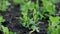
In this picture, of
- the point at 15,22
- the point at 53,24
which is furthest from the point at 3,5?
the point at 53,24

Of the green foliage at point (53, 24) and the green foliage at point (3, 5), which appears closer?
the green foliage at point (53, 24)

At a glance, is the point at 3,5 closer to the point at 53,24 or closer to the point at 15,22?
the point at 15,22

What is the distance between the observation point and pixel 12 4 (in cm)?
248

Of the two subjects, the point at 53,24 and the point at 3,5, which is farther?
the point at 3,5

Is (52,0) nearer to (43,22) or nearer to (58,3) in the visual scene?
(58,3)

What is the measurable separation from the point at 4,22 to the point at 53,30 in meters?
0.62

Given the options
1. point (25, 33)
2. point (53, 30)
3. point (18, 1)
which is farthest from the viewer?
point (18, 1)

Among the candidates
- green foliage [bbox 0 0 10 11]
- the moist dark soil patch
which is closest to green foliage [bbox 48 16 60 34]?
the moist dark soil patch

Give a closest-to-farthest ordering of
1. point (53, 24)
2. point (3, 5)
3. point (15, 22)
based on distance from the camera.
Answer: point (53, 24), point (15, 22), point (3, 5)

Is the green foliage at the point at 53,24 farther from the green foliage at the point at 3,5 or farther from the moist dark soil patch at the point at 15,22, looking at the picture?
the green foliage at the point at 3,5

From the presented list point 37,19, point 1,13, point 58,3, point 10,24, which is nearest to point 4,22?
point 10,24

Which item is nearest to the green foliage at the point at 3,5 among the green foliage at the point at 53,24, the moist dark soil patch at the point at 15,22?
the moist dark soil patch at the point at 15,22

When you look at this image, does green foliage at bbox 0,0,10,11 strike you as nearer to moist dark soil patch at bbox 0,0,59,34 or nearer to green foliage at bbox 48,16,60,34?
moist dark soil patch at bbox 0,0,59,34

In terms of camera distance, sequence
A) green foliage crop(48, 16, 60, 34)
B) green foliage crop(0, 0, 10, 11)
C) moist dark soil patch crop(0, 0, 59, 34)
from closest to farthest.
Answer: green foliage crop(48, 16, 60, 34), moist dark soil patch crop(0, 0, 59, 34), green foliage crop(0, 0, 10, 11)
